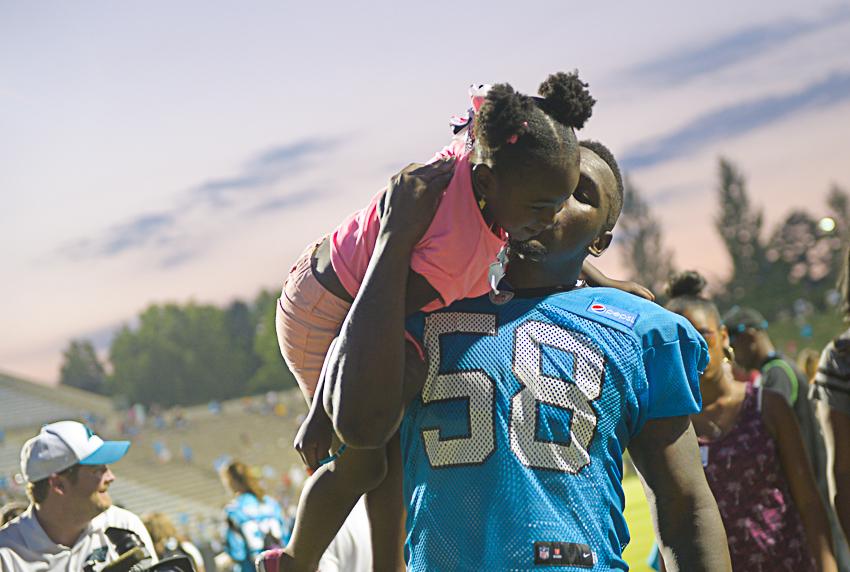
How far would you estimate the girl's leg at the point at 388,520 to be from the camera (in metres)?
2.65

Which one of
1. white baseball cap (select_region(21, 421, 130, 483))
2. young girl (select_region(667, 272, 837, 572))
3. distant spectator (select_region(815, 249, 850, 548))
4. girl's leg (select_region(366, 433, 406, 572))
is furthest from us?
white baseball cap (select_region(21, 421, 130, 483))

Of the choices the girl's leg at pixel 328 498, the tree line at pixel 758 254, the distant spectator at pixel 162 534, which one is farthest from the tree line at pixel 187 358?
the girl's leg at pixel 328 498

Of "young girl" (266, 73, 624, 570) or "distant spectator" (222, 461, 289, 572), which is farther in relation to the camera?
"distant spectator" (222, 461, 289, 572)

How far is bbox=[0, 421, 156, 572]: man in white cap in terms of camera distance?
16.4 feet

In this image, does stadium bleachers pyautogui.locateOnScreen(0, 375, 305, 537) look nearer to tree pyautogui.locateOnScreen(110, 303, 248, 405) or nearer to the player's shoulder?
the player's shoulder

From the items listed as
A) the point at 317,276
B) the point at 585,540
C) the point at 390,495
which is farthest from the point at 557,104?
the point at 390,495

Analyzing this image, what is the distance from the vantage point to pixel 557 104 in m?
2.21

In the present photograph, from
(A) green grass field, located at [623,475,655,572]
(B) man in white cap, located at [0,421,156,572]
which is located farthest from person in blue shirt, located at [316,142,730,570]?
(A) green grass field, located at [623,475,655,572]

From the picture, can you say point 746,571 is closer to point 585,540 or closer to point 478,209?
point 585,540

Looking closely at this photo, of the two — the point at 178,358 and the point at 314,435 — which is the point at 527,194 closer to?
the point at 314,435

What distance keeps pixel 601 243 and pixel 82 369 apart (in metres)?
98.3

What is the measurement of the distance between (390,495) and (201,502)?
118ft

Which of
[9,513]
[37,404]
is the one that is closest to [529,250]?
[9,513]

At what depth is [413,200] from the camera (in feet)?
7.07
